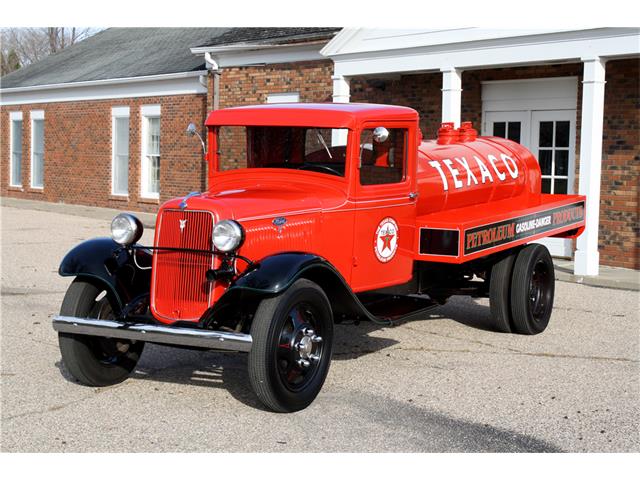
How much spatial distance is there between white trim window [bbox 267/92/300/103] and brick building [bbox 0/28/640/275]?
0.08 ft

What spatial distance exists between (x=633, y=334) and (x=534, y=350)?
1282mm

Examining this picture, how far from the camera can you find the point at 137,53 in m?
24.2

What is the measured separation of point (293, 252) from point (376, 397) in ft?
3.77

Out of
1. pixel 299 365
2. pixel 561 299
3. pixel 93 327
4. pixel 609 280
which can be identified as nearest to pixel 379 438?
pixel 299 365

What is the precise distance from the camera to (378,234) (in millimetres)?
6758

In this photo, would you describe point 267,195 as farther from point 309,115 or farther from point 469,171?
point 469,171

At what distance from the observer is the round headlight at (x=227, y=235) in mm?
5516

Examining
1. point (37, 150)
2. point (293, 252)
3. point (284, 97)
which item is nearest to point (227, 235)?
point (293, 252)

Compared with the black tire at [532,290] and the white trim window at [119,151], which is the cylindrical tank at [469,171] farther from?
the white trim window at [119,151]

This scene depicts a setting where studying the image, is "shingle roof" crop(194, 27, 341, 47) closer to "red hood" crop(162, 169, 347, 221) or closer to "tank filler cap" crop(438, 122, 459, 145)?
"tank filler cap" crop(438, 122, 459, 145)

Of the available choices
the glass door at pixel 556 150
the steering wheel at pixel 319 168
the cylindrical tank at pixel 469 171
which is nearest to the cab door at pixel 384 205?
the steering wheel at pixel 319 168

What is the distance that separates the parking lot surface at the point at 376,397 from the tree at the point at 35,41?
156 ft

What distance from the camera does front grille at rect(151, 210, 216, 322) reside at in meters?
5.78

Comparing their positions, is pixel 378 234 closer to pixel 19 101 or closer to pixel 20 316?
pixel 20 316
